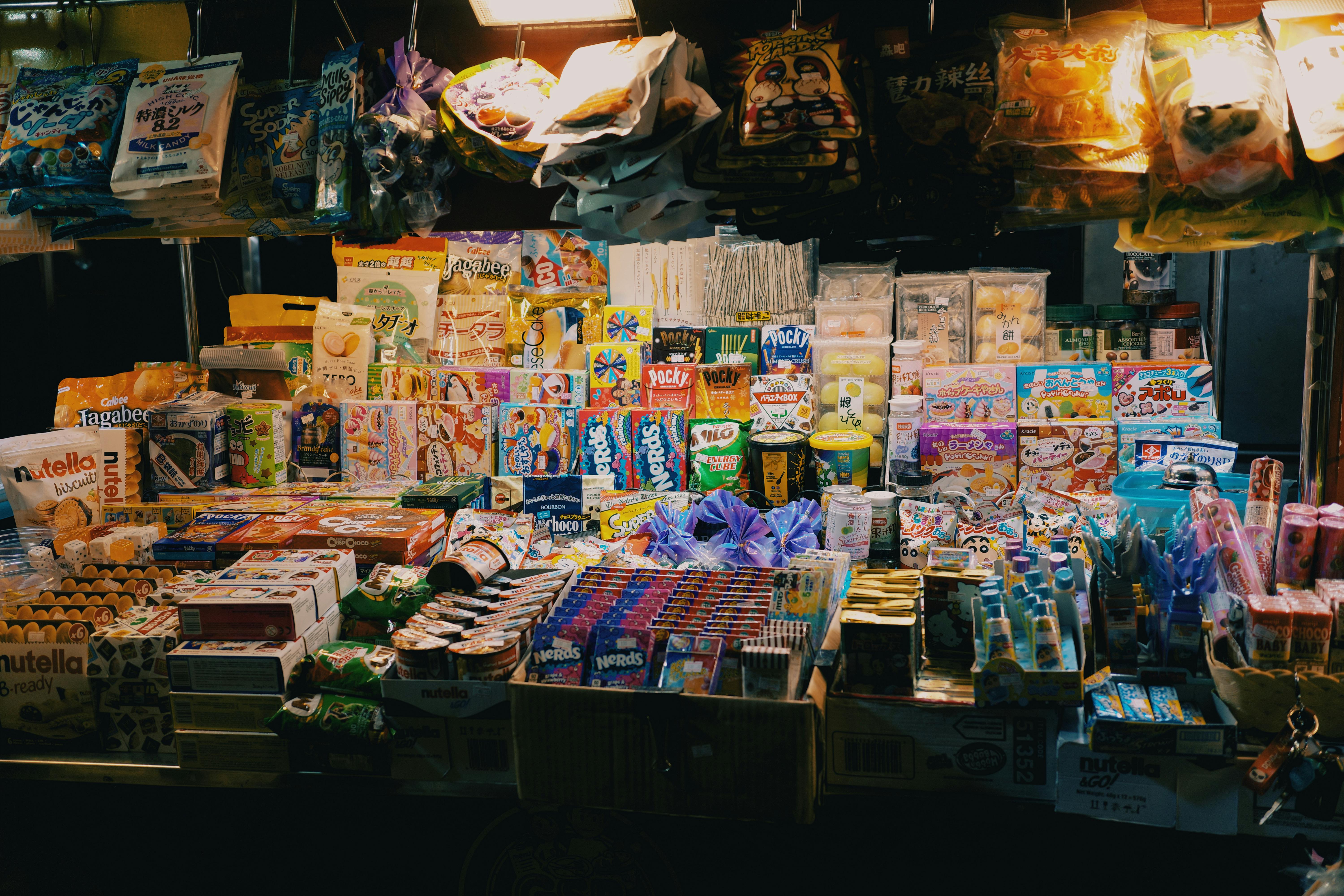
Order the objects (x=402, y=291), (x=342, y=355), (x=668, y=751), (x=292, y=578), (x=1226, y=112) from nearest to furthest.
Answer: (x=668, y=751) < (x=1226, y=112) < (x=292, y=578) < (x=342, y=355) < (x=402, y=291)

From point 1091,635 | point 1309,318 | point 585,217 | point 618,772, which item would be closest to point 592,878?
point 618,772

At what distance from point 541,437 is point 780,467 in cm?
88

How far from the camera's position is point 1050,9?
9.07ft

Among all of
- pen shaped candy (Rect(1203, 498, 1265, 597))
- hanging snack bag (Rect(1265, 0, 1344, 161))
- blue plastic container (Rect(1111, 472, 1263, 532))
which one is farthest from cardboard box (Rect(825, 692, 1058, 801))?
hanging snack bag (Rect(1265, 0, 1344, 161))

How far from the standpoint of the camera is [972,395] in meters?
3.24

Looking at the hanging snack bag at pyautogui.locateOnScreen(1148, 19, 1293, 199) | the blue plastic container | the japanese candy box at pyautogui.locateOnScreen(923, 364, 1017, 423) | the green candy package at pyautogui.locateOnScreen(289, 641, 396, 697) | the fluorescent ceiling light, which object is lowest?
the green candy package at pyautogui.locateOnScreen(289, 641, 396, 697)

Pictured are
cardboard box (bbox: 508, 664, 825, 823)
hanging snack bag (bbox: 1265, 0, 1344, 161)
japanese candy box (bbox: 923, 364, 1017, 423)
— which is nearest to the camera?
cardboard box (bbox: 508, 664, 825, 823)

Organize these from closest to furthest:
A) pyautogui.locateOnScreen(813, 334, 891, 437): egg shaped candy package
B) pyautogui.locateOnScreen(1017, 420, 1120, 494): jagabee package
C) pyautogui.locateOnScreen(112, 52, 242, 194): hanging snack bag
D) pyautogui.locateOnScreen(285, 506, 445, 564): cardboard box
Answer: pyautogui.locateOnScreen(285, 506, 445, 564): cardboard box, pyautogui.locateOnScreen(112, 52, 242, 194): hanging snack bag, pyautogui.locateOnScreen(1017, 420, 1120, 494): jagabee package, pyautogui.locateOnScreen(813, 334, 891, 437): egg shaped candy package

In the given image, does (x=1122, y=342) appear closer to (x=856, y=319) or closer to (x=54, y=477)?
(x=856, y=319)

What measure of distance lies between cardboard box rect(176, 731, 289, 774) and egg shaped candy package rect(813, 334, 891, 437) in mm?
2060

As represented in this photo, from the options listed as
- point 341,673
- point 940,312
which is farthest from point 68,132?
point 940,312

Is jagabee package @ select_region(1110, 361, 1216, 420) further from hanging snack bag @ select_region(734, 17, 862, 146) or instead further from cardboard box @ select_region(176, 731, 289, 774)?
cardboard box @ select_region(176, 731, 289, 774)

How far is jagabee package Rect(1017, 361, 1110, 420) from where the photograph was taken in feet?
10.5

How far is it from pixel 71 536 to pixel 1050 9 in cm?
351
